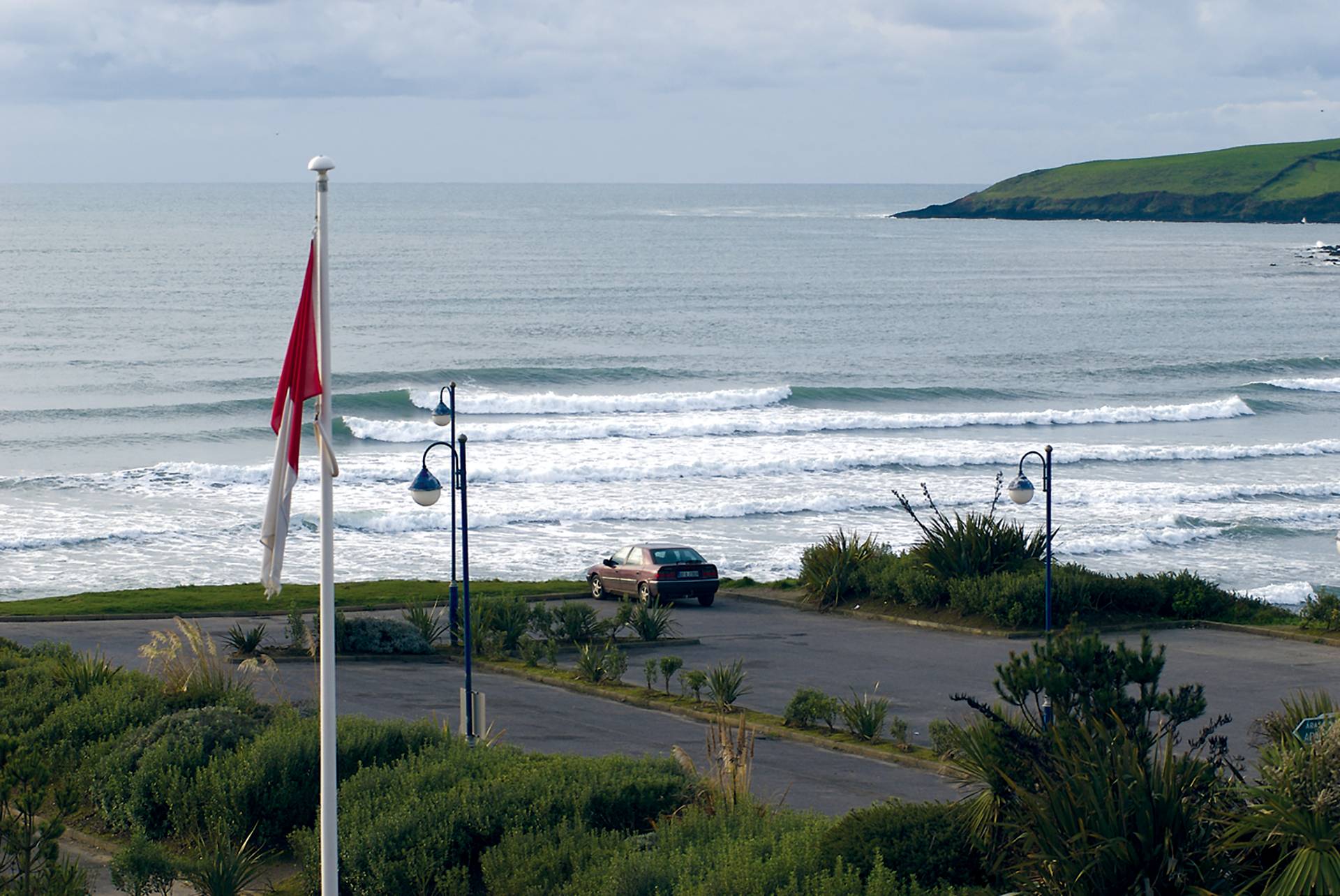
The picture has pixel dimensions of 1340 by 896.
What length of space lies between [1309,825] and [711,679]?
13804 millimetres

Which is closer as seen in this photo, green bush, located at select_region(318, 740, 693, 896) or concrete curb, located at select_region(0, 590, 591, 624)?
green bush, located at select_region(318, 740, 693, 896)

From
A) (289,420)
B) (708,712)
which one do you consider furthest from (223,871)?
(708,712)

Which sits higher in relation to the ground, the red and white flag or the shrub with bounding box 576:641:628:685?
the red and white flag

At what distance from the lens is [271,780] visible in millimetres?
14328

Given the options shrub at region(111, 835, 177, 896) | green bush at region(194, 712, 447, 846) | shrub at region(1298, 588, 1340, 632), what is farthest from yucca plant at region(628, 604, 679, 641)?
shrub at region(111, 835, 177, 896)

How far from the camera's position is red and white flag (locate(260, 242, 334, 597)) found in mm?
9961

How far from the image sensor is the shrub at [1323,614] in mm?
28125

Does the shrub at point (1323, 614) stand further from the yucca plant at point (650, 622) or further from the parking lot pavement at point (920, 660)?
the yucca plant at point (650, 622)

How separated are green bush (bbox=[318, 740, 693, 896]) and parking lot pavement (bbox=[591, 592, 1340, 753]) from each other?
309 inches

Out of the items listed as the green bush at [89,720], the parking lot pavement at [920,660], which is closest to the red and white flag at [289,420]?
the green bush at [89,720]

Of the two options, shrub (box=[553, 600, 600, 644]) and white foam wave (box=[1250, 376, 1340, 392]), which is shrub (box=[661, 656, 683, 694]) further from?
white foam wave (box=[1250, 376, 1340, 392])

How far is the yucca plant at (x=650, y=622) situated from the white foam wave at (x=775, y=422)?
29.5 metres

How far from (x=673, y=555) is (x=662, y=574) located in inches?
26.5

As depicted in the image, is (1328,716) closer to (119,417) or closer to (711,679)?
(711,679)
